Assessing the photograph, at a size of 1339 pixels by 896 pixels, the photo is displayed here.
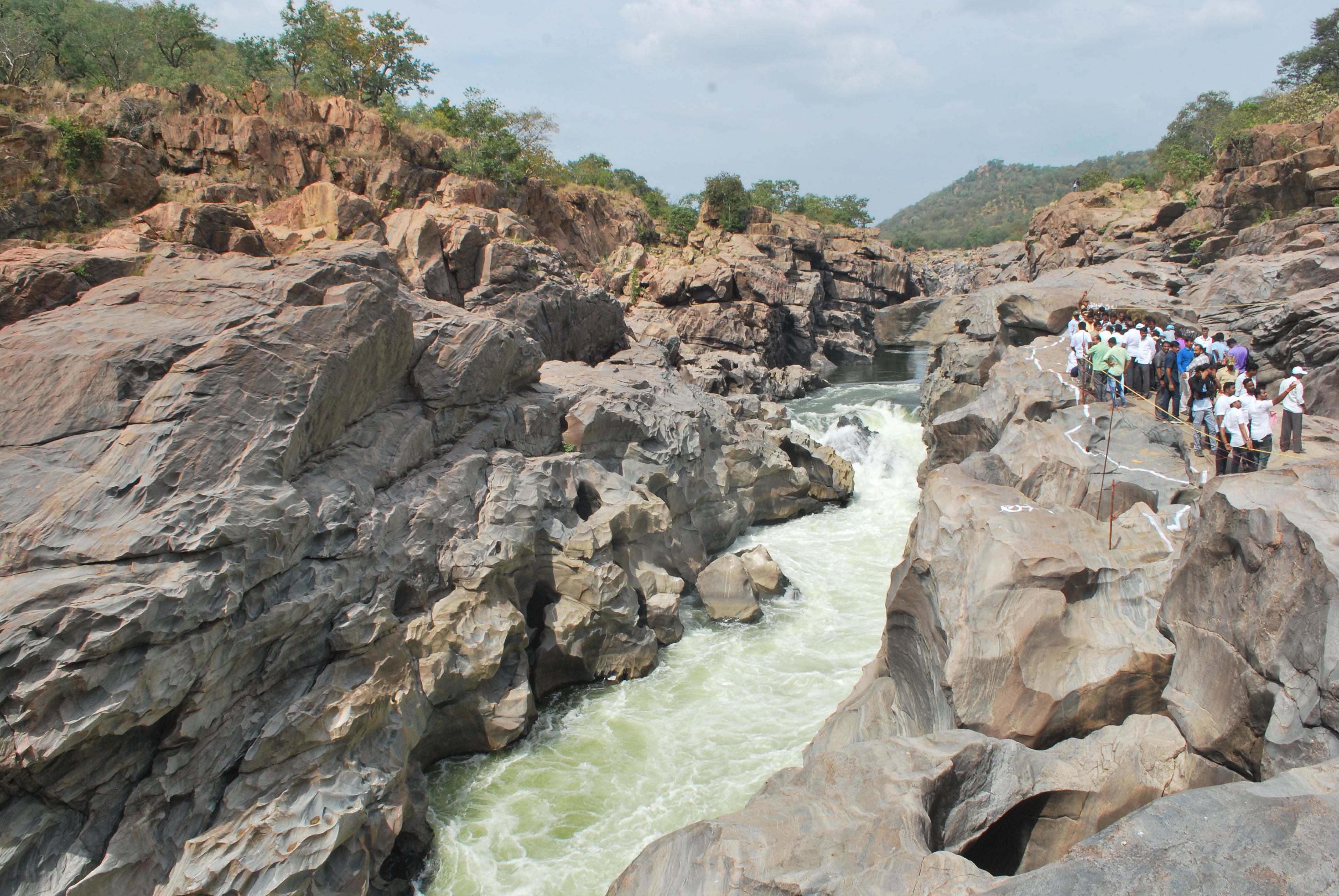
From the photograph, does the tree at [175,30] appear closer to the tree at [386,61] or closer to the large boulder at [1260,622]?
the tree at [386,61]

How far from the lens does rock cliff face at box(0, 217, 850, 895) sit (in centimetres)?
676

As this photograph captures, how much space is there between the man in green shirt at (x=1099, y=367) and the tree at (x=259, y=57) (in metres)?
32.0

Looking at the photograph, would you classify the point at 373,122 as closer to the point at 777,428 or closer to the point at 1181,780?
the point at 777,428

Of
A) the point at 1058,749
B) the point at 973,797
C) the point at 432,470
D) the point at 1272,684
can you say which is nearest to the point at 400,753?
the point at 432,470

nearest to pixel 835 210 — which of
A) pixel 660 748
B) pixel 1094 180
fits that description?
pixel 1094 180

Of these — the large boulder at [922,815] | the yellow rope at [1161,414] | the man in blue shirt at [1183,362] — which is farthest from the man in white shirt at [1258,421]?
the large boulder at [922,815]

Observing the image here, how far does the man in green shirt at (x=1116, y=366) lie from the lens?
562 inches

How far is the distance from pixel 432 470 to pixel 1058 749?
9.32 metres

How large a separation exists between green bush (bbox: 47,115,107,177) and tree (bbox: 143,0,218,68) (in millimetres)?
14226

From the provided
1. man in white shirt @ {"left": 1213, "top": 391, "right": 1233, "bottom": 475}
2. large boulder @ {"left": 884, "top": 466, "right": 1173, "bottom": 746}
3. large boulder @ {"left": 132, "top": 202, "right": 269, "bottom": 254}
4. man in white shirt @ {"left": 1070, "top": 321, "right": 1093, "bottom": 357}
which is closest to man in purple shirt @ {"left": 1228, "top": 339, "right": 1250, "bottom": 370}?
man in white shirt @ {"left": 1070, "top": 321, "right": 1093, "bottom": 357}

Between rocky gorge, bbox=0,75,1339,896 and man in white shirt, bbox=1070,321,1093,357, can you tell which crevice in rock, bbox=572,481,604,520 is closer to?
rocky gorge, bbox=0,75,1339,896

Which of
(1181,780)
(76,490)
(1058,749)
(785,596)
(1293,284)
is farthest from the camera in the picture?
(1293,284)

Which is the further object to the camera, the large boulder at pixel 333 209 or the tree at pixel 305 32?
the tree at pixel 305 32

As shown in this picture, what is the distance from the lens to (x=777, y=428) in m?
21.8
